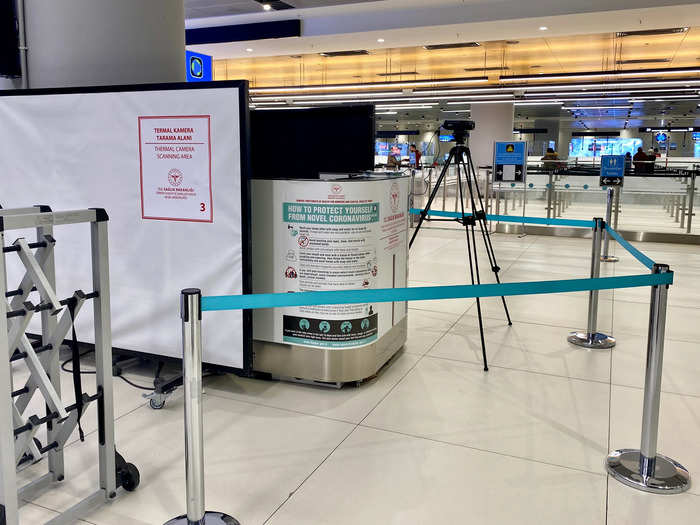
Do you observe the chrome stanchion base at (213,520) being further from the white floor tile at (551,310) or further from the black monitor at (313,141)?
the white floor tile at (551,310)

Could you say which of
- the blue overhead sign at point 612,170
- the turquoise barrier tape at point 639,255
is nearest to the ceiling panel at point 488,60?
the blue overhead sign at point 612,170

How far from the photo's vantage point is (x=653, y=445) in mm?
2578

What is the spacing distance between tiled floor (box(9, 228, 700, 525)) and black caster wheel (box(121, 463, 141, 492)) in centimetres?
4

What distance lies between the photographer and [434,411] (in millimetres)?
3197

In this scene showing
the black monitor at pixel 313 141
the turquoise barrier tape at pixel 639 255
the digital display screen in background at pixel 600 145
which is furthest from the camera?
the digital display screen in background at pixel 600 145

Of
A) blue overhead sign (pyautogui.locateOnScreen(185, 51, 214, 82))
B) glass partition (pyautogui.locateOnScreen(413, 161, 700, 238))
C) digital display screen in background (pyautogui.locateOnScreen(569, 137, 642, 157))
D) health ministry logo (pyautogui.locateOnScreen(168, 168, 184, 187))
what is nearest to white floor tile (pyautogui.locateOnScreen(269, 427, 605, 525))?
health ministry logo (pyautogui.locateOnScreen(168, 168, 184, 187))

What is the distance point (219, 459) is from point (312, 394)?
32.9 inches

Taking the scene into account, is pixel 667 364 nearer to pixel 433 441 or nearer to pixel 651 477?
pixel 651 477

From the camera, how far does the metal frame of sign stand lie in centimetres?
192

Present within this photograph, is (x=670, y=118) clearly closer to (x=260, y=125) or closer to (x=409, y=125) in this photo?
(x=409, y=125)

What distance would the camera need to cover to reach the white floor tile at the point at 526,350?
3.88 meters

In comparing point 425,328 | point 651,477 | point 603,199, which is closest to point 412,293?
point 651,477

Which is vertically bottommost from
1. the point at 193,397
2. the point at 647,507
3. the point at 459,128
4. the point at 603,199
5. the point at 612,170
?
the point at 647,507

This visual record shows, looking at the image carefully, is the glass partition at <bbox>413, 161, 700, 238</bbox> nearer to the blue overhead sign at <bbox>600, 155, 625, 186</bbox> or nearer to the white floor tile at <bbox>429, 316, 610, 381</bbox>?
the blue overhead sign at <bbox>600, 155, 625, 186</bbox>
